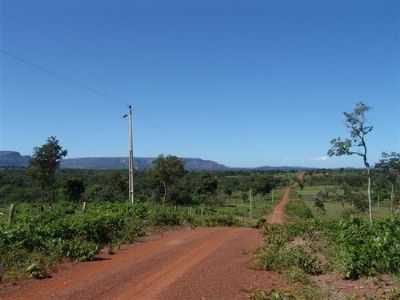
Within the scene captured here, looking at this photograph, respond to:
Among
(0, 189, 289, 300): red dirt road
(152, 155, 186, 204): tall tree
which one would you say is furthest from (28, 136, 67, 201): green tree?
(0, 189, 289, 300): red dirt road

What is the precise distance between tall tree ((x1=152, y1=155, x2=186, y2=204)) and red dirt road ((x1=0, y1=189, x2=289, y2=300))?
1187 inches

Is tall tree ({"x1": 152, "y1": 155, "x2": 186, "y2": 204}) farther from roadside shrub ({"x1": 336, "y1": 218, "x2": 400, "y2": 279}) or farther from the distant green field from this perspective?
roadside shrub ({"x1": 336, "y1": 218, "x2": 400, "y2": 279})

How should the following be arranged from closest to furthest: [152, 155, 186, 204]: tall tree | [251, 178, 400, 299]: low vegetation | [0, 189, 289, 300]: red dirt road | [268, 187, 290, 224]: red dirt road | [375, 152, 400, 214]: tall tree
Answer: [251, 178, 400, 299]: low vegetation → [0, 189, 289, 300]: red dirt road → [375, 152, 400, 214]: tall tree → [268, 187, 290, 224]: red dirt road → [152, 155, 186, 204]: tall tree

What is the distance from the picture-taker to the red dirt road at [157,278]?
7.65 meters

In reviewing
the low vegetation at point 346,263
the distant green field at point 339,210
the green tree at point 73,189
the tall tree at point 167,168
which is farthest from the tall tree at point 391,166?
the green tree at point 73,189

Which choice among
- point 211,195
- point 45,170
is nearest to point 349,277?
point 45,170

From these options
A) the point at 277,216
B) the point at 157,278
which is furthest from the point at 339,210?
the point at 157,278

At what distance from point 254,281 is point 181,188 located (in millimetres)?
44712

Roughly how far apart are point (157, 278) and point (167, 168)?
3464 cm

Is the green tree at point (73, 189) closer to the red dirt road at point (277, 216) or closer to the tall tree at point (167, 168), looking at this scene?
the tall tree at point (167, 168)

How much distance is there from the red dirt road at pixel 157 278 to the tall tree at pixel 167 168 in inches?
1187

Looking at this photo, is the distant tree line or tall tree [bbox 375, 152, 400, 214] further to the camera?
the distant tree line

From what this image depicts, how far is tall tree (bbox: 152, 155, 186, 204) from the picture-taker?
43.1 meters

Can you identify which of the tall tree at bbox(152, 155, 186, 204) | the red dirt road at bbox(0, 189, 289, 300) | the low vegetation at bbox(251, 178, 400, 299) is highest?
the tall tree at bbox(152, 155, 186, 204)
